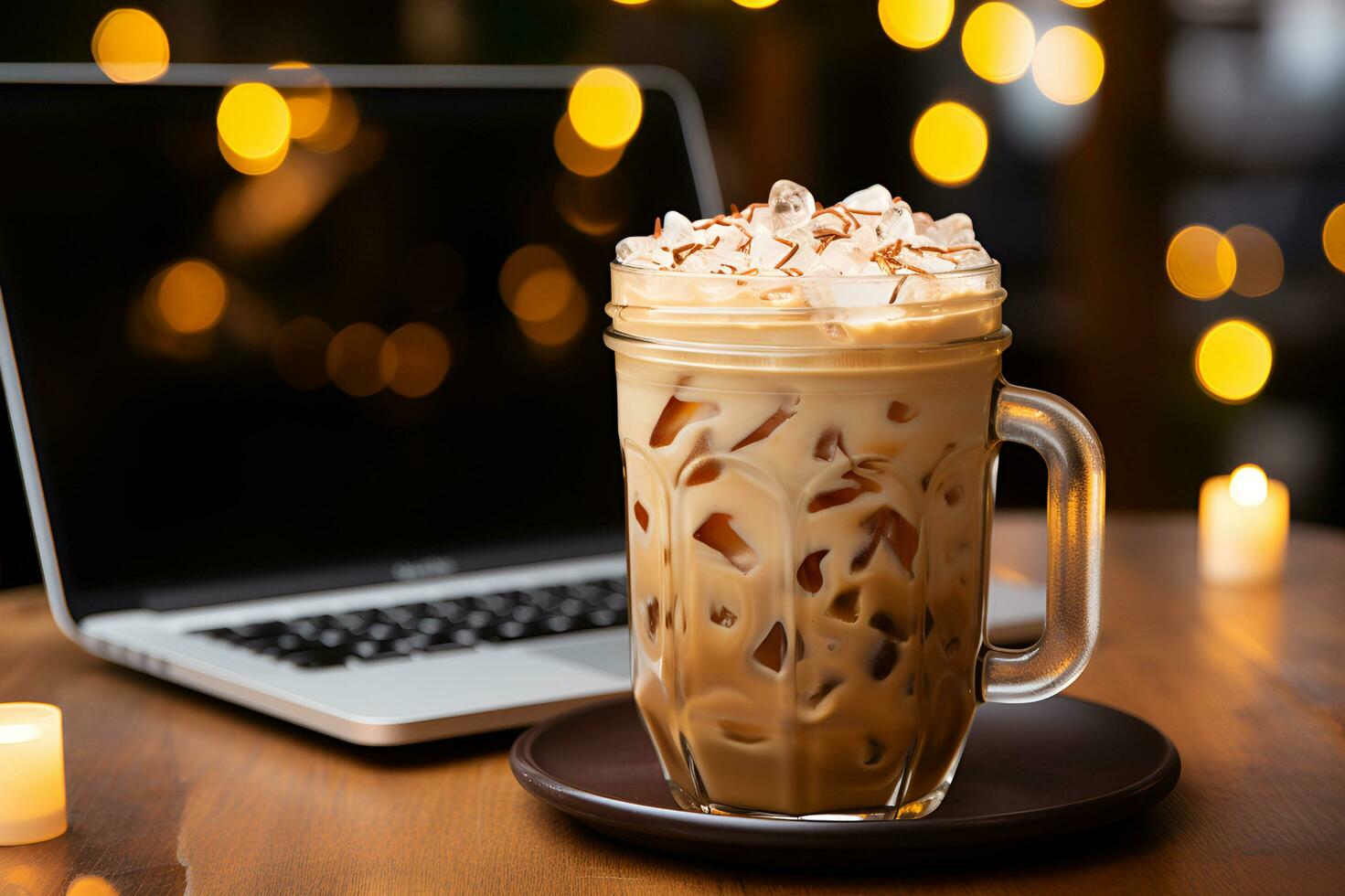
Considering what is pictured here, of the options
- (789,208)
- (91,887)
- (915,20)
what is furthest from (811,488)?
(915,20)

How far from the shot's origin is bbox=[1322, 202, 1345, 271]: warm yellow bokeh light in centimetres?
244

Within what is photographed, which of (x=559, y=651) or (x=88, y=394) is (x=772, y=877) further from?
(x=88, y=394)

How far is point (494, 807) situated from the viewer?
63 cm

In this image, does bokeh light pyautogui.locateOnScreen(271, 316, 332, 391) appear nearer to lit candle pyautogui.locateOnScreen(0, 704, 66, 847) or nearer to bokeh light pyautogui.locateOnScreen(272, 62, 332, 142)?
bokeh light pyautogui.locateOnScreen(272, 62, 332, 142)

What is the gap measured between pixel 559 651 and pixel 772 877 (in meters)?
0.31

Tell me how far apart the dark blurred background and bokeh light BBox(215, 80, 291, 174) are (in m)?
1.26

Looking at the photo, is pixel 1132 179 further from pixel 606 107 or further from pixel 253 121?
pixel 253 121

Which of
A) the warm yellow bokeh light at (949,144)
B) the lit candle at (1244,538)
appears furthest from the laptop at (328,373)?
the warm yellow bokeh light at (949,144)

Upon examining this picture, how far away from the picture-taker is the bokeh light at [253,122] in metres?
1.05

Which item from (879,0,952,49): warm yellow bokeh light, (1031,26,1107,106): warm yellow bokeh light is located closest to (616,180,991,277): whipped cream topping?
(879,0,952,49): warm yellow bokeh light

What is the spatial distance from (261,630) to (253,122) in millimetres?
407

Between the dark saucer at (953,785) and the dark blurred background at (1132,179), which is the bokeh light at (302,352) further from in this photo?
the dark blurred background at (1132,179)

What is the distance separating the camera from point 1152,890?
53 centimetres

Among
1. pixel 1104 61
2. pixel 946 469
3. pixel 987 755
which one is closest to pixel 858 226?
pixel 946 469
